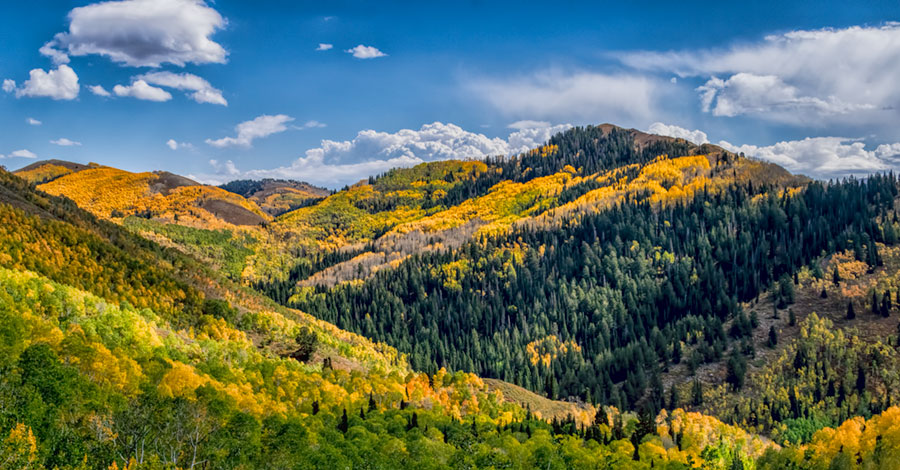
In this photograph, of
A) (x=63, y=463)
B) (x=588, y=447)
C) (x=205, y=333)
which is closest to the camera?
(x=63, y=463)

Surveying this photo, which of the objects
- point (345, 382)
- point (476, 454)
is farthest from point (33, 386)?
point (345, 382)

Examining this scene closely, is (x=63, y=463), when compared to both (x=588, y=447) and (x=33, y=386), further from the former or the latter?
(x=588, y=447)

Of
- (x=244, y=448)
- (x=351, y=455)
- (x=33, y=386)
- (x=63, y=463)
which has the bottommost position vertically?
(x=351, y=455)

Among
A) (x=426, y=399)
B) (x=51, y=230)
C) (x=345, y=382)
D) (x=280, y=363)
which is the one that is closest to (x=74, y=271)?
(x=51, y=230)

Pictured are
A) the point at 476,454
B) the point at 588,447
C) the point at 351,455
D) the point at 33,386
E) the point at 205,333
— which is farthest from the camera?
the point at 205,333

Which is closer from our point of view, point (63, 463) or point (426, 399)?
point (63, 463)

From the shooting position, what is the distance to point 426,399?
620 feet

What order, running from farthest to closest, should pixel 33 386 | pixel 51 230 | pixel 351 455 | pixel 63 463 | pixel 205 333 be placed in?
pixel 51 230
pixel 205 333
pixel 351 455
pixel 33 386
pixel 63 463

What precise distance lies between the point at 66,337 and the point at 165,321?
7299cm

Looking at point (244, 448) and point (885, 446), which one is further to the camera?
point (885, 446)

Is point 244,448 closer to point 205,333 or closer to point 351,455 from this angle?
point 351,455

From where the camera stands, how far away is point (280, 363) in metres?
163

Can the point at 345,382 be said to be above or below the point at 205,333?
below

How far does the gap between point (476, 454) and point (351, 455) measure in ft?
89.5
